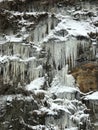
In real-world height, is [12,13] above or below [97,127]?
above

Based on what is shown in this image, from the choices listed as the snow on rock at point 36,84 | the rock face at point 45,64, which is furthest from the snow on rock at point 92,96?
the snow on rock at point 36,84

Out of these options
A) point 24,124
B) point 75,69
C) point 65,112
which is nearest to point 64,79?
point 75,69

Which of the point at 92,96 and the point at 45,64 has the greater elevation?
the point at 45,64

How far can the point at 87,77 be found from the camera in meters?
15.9

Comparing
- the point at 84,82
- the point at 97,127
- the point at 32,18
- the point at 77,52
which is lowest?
the point at 97,127

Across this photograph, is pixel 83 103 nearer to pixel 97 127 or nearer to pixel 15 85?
pixel 97 127

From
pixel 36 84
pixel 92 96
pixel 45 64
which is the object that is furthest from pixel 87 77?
pixel 36 84

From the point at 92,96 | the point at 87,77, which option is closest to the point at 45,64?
the point at 87,77

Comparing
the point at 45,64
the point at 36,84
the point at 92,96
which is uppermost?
the point at 45,64

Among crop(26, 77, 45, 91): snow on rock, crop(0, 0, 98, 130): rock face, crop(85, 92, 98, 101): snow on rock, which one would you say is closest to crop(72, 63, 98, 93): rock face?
crop(0, 0, 98, 130): rock face

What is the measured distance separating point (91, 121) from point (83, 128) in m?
0.59

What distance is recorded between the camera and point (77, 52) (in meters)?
16.3

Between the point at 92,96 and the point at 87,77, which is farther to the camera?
the point at 87,77

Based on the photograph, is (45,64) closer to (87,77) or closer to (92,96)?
(87,77)
